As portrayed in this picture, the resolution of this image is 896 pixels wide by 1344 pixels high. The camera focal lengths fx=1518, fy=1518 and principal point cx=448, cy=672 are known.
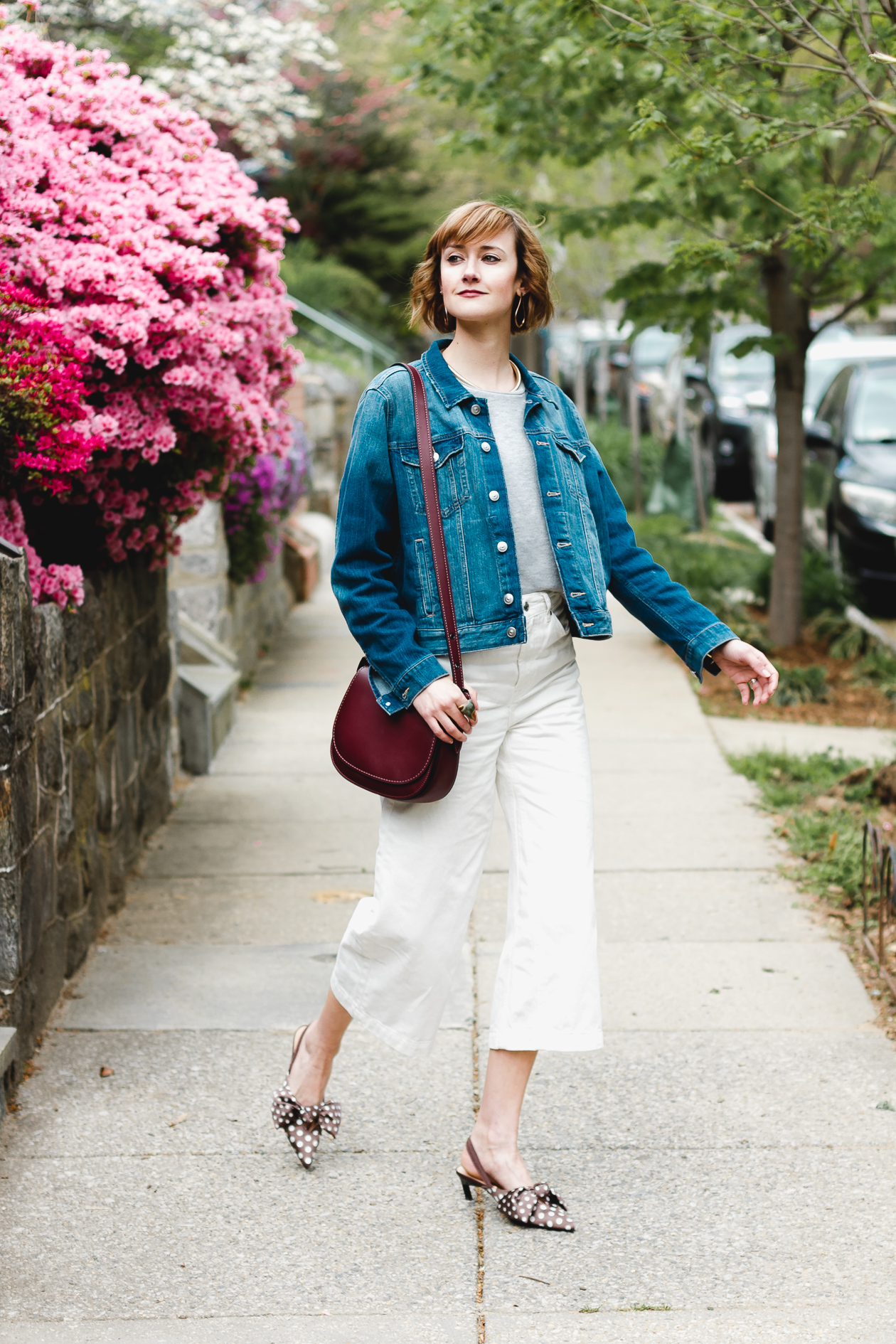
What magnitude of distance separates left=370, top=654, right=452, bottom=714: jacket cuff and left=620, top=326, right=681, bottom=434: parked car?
652 inches

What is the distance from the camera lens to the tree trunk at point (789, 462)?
8.31m

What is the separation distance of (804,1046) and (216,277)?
8.78 ft

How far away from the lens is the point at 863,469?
9.89 m

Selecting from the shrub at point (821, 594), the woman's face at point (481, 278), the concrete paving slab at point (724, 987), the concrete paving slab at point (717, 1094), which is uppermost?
the woman's face at point (481, 278)

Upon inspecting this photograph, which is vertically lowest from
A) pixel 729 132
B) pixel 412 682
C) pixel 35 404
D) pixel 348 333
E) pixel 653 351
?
pixel 653 351

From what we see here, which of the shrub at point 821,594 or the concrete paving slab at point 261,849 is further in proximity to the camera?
the shrub at point 821,594

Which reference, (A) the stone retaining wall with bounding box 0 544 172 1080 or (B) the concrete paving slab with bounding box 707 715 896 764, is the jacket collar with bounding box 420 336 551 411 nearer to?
(A) the stone retaining wall with bounding box 0 544 172 1080

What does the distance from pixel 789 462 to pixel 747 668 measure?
582cm

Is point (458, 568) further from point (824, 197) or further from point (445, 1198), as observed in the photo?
point (824, 197)

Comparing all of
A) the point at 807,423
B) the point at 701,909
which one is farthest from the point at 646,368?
the point at 701,909

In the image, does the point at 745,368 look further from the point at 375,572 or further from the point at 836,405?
the point at 375,572

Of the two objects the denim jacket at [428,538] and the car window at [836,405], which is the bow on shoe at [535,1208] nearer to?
the denim jacket at [428,538]

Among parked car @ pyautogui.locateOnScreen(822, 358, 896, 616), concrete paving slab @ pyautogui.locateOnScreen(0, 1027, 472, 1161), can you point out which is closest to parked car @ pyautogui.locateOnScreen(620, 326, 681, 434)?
parked car @ pyautogui.locateOnScreen(822, 358, 896, 616)

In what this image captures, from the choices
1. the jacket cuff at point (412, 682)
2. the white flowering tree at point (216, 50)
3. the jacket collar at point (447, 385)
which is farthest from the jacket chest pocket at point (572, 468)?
the white flowering tree at point (216, 50)
